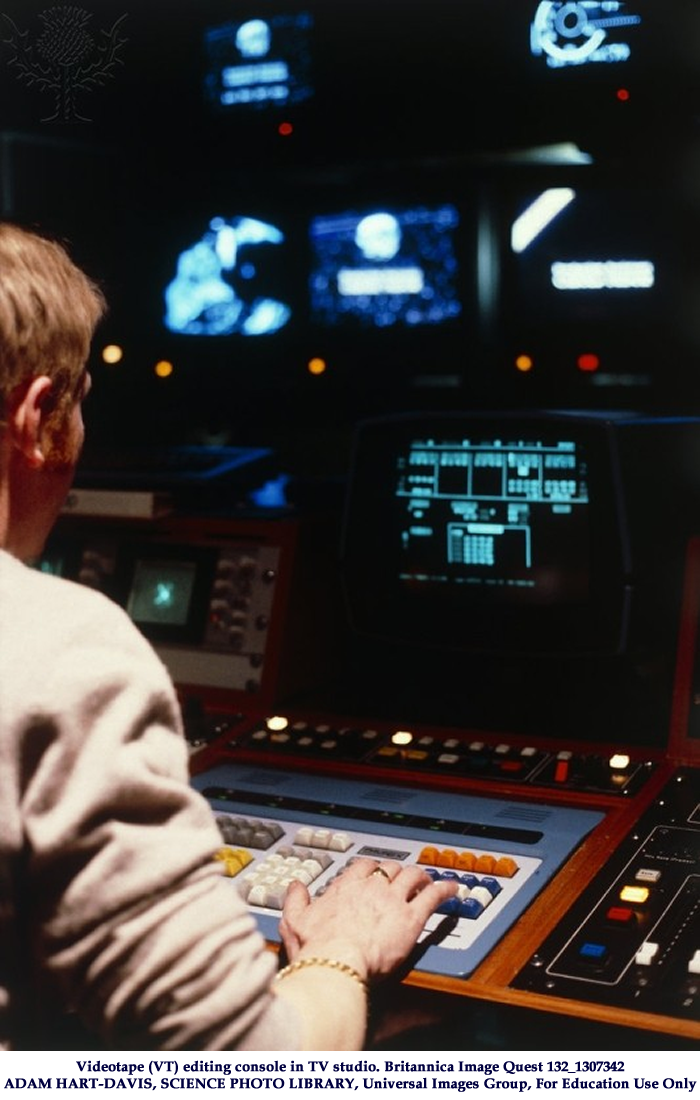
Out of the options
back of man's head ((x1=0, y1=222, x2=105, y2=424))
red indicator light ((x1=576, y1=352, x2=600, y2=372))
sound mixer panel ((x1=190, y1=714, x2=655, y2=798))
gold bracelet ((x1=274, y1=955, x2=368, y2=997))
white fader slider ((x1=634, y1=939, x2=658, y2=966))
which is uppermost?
back of man's head ((x1=0, y1=222, x2=105, y2=424))

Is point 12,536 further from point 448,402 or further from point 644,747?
point 448,402

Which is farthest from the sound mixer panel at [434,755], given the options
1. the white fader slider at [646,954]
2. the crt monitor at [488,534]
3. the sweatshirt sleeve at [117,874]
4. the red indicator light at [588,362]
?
the sweatshirt sleeve at [117,874]

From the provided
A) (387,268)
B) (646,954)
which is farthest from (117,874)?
(387,268)

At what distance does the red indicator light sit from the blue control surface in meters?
1.02

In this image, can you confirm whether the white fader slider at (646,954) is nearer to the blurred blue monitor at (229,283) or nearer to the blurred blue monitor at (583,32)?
the blurred blue monitor at (583,32)

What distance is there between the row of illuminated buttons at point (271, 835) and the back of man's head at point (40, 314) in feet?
2.43

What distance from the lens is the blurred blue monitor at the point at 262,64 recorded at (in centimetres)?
266

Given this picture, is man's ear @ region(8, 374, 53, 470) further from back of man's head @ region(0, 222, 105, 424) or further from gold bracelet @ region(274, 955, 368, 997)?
gold bracelet @ region(274, 955, 368, 997)

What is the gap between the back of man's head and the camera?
1090mm

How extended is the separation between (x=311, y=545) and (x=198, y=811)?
1349mm

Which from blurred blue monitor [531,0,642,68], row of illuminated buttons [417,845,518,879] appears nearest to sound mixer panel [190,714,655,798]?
row of illuminated buttons [417,845,518,879]

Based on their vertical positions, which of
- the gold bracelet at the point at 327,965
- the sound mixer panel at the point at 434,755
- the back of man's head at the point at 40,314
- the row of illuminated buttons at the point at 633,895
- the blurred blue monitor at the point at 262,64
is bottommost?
the sound mixer panel at the point at 434,755

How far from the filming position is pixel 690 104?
229 centimetres

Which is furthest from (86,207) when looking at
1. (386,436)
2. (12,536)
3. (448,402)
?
(12,536)
